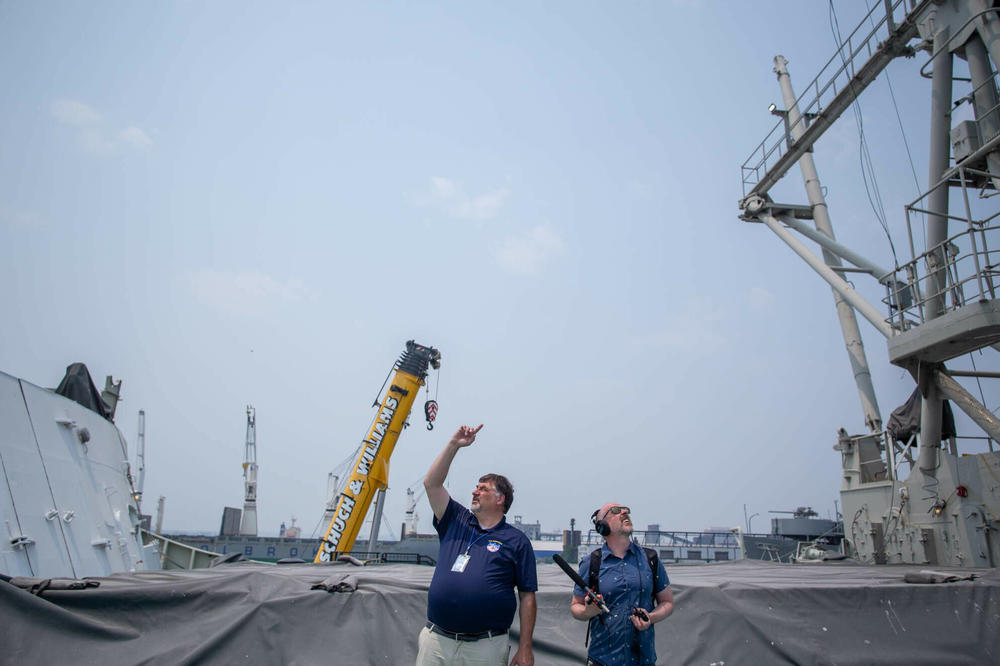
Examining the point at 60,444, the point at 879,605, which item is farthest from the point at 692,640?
the point at 60,444

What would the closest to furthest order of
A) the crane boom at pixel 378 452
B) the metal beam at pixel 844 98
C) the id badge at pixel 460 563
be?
1. the id badge at pixel 460 563
2. the metal beam at pixel 844 98
3. the crane boom at pixel 378 452

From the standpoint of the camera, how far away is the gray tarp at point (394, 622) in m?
4.17

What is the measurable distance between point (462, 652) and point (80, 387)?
776 cm

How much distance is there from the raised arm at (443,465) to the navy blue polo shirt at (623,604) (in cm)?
99

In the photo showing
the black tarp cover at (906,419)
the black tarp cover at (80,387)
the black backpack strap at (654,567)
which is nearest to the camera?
the black backpack strap at (654,567)

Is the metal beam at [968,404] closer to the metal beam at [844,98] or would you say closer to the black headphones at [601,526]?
the metal beam at [844,98]

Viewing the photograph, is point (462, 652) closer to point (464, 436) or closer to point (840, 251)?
point (464, 436)

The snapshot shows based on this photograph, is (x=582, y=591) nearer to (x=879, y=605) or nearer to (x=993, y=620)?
(x=879, y=605)

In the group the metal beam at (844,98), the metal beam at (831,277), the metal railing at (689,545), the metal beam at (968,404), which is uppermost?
the metal beam at (844,98)

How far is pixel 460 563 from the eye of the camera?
334 centimetres

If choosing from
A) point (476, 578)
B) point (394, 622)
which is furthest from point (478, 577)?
point (394, 622)

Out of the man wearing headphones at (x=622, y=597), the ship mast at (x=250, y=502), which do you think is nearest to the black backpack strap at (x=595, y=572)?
the man wearing headphones at (x=622, y=597)

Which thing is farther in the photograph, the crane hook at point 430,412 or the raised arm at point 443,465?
the crane hook at point 430,412

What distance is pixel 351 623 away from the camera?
15.1 ft
